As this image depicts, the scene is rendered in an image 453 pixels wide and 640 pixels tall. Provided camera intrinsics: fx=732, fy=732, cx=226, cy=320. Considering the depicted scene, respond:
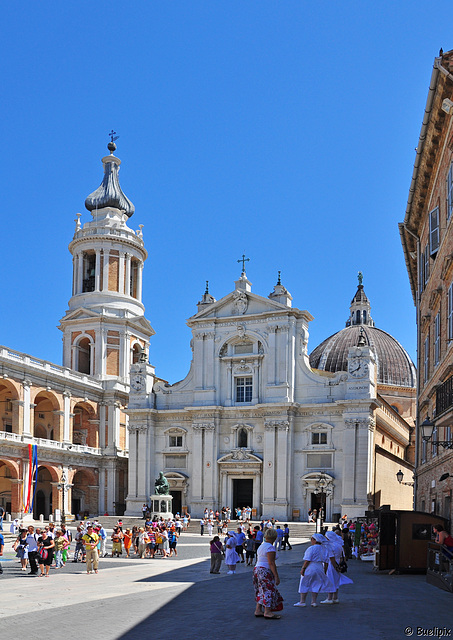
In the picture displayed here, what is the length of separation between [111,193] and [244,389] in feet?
76.9

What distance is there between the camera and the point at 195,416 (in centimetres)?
5544

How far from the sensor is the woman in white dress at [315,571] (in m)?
13.3

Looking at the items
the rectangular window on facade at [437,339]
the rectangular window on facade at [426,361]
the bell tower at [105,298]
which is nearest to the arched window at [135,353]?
the bell tower at [105,298]

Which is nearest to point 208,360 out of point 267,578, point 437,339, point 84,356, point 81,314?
point 81,314

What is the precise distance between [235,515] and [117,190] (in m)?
31.5

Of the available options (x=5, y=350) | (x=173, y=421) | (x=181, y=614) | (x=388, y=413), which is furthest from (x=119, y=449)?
(x=181, y=614)

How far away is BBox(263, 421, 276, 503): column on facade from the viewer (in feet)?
170

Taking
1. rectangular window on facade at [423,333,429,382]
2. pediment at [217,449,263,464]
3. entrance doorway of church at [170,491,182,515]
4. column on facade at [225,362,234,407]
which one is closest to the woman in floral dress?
rectangular window on facade at [423,333,429,382]

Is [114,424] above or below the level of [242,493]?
above

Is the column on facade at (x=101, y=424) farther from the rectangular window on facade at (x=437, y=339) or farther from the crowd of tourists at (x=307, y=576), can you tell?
the crowd of tourists at (x=307, y=576)

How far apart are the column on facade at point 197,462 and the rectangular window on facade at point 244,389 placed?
3773mm

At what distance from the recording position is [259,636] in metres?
10.6

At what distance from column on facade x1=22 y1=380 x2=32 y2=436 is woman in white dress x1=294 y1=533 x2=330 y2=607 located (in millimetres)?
39325

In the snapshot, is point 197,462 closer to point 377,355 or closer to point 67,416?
point 67,416
